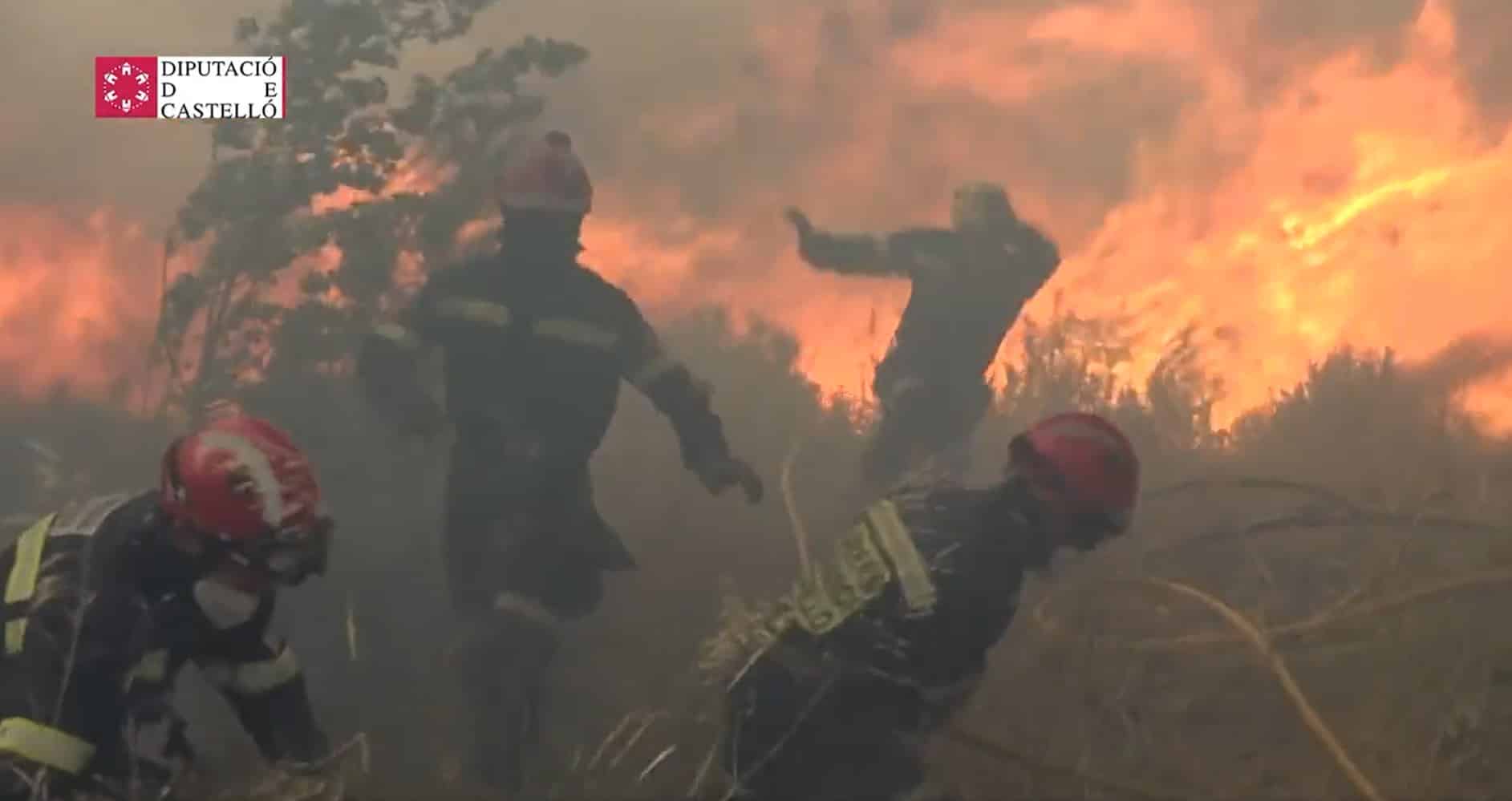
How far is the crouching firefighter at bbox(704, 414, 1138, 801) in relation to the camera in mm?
2125

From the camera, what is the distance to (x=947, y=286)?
3.03m

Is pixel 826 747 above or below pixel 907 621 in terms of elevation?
below

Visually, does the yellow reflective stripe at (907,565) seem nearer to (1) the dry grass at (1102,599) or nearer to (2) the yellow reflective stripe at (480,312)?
(1) the dry grass at (1102,599)

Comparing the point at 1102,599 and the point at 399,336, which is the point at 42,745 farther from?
the point at 1102,599

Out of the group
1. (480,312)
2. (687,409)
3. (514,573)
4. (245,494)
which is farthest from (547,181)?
(245,494)

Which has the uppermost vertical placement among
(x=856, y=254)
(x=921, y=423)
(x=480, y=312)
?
(x=856, y=254)

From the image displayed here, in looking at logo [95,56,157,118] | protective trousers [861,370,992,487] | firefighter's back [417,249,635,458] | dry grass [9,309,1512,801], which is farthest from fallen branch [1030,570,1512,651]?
logo [95,56,157,118]

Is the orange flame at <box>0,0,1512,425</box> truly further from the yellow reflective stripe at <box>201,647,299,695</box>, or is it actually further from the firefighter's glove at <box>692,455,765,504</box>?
the yellow reflective stripe at <box>201,647,299,695</box>

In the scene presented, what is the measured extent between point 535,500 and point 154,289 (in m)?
1.12

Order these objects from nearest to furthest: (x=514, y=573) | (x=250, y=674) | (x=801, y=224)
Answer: (x=250, y=674) → (x=514, y=573) → (x=801, y=224)

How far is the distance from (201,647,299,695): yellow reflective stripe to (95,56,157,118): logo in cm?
173

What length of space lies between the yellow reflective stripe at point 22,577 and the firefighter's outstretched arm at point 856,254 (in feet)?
A: 5.49

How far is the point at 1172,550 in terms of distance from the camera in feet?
8.77

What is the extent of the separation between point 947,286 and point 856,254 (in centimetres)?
21
